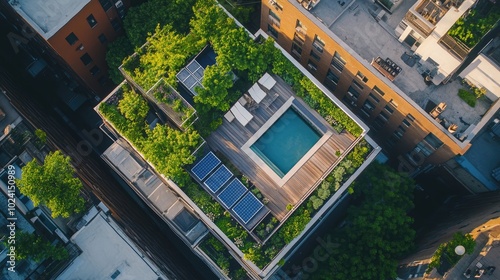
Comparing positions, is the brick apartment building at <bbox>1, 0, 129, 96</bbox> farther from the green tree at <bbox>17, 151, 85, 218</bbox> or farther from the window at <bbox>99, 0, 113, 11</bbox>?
the green tree at <bbox>17, 151, 85, 218</bbox>

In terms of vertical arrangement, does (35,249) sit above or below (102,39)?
below

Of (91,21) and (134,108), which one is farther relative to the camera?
(91,21)

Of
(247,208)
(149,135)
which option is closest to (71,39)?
(149,135)

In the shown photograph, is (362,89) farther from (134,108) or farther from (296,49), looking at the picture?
(134,108)

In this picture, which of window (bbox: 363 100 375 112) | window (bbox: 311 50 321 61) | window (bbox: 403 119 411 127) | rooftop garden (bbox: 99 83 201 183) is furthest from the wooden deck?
window (bbox: 363 100 375 112)

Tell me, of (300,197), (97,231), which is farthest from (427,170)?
(97,231)

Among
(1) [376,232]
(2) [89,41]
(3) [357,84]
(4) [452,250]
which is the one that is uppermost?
(2) [89,41]
